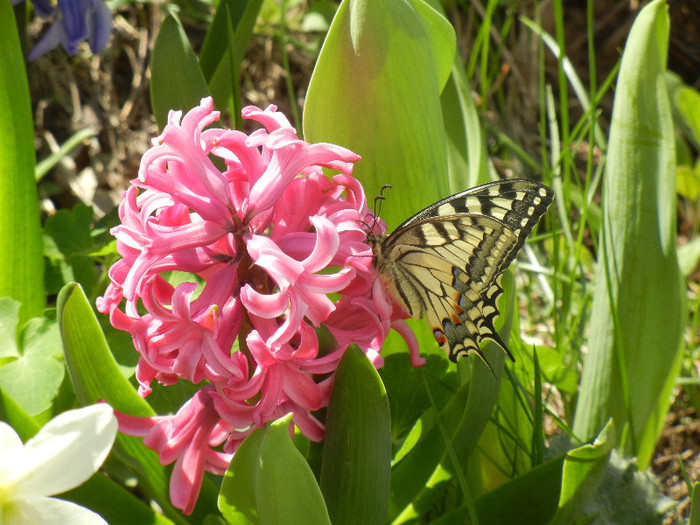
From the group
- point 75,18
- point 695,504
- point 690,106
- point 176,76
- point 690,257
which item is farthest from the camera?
point 690,106

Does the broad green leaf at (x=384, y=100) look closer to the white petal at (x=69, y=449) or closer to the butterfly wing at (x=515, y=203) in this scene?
the butterfly wing at (x=515, y=203)

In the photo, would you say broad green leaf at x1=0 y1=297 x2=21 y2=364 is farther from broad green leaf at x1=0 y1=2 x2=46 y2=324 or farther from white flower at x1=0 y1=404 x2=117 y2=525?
white flower at x1=0 y1=404 x2=117 y2=525

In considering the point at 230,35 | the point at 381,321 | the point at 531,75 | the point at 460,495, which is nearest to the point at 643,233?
the point at 460,495

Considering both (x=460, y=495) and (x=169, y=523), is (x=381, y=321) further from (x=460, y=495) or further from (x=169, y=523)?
(x=460, y=495)

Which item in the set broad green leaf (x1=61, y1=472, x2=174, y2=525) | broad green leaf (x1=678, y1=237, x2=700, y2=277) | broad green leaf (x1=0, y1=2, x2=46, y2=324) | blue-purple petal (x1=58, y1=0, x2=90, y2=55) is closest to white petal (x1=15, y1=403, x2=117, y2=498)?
broad green leaf (x1=61, y1=472, x2=174, y2=525)

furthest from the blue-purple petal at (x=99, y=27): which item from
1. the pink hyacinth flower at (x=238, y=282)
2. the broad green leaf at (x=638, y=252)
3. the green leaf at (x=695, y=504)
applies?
the green leaf at (x=695, y=504)

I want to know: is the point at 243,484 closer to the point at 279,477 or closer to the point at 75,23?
the point at 279,477

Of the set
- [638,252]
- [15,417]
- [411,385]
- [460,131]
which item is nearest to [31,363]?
[15,417]
